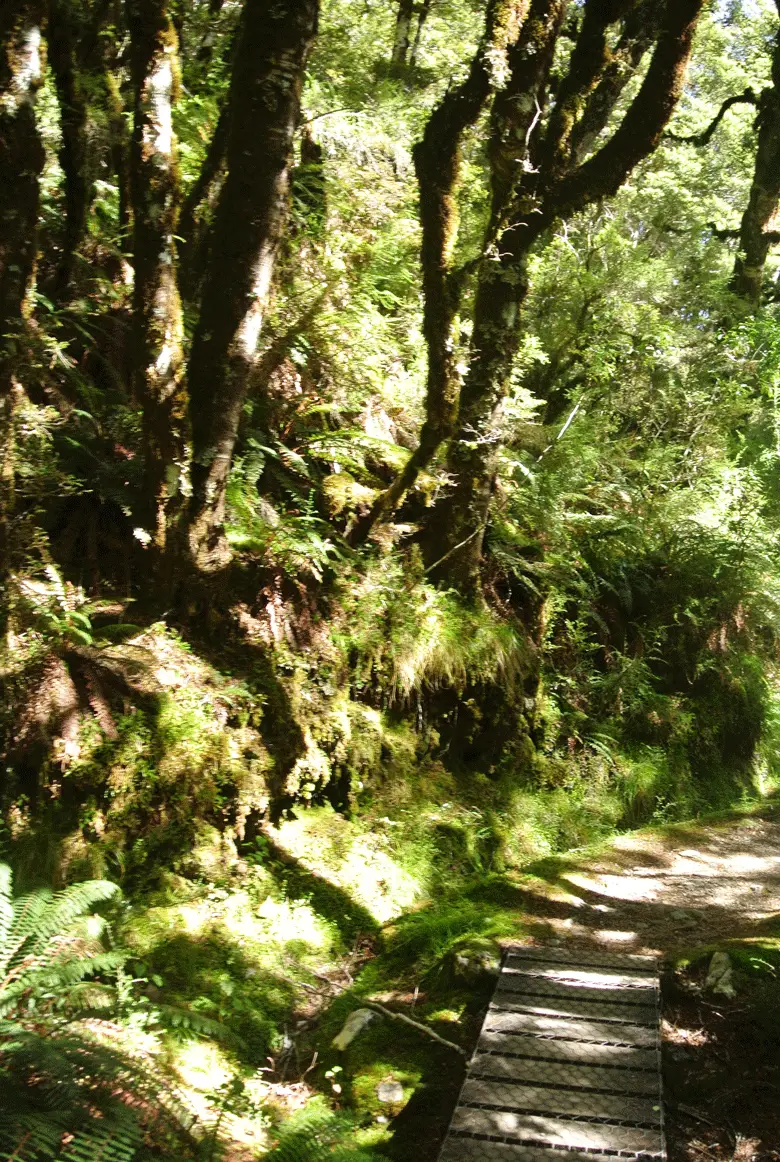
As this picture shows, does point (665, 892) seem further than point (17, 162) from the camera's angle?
Yes

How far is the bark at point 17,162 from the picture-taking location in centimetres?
457

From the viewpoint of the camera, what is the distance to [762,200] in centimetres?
1606

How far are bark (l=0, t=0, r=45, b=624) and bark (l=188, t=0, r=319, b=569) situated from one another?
1466 mm

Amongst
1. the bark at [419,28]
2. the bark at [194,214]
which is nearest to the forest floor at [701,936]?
the bark at [194,214]

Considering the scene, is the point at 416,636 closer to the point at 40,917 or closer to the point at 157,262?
the point at 157,262

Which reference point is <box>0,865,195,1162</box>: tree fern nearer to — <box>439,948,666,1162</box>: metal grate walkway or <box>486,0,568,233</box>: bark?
<box>439,948,666,1162</box>: metal grate walkway

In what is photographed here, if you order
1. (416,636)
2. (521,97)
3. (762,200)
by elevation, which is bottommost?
(416,636)

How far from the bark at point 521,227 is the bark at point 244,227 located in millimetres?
2390

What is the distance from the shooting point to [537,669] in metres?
9.44

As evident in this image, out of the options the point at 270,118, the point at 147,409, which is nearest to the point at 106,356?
the point at 147,409

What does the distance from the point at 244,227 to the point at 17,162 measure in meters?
1.70

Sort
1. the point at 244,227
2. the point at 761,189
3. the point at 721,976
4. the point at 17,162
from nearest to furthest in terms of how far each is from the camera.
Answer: the point at 17,162 < the point at 721,976 < the point at 244,227 < the point at 761,189

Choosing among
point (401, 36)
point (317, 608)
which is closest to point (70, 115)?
point (317, 608)

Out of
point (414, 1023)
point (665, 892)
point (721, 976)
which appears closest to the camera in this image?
point (721, 976)
